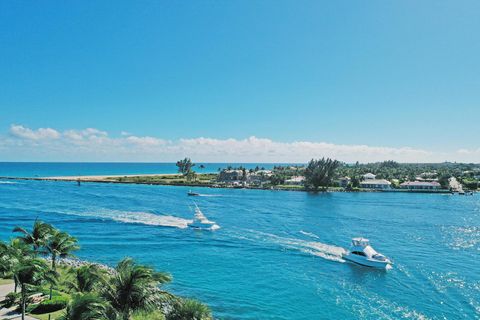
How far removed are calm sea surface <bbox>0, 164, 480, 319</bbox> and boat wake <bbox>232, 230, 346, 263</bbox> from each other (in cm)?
17

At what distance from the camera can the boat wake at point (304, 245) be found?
5225 centimetres

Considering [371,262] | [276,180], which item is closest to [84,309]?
[371,262]

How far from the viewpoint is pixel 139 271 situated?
61.6 feet

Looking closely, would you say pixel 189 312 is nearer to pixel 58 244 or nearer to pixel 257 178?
pixel 58 244

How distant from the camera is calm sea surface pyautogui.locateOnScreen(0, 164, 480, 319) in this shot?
114 feet

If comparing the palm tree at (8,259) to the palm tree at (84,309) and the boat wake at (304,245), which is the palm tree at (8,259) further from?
the boat wake at (304,245)

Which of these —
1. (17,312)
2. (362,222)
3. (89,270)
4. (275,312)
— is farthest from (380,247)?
(17,312)

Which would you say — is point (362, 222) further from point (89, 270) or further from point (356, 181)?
point (356, 181)

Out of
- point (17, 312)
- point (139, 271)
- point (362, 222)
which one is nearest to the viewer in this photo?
point (139, 271)

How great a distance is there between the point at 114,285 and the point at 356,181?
172m

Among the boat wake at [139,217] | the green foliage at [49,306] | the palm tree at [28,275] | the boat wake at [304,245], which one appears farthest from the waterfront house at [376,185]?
the palm tree at [28,275]

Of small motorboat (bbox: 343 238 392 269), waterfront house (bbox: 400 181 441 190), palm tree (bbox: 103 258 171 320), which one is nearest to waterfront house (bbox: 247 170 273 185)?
waterfront house (bbox: 400 181 441 190)

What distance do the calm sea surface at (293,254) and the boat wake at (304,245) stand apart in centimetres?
17

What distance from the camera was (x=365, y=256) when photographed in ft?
156
